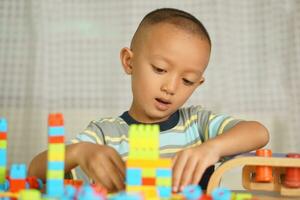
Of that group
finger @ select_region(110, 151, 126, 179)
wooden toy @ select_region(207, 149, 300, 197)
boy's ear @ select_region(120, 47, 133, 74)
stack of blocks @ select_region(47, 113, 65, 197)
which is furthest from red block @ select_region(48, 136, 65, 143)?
boy's ear @ select_region(120, 47, 133, 74)

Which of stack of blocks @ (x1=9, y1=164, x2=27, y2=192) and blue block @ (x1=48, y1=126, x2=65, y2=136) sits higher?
blue block @ (x1=48, y1=126, x2=65, y2=136)

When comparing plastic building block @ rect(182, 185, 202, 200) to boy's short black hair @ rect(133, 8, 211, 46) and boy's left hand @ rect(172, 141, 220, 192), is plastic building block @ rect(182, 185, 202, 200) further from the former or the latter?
boy's short black hair @ rect(133, 8, 211, 46)

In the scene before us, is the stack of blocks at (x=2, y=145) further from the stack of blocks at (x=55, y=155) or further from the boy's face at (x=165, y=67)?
the boy's face at (x=165, y=67)

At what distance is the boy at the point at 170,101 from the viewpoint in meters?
0.83

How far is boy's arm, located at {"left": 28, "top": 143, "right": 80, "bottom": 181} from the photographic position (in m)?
0.69

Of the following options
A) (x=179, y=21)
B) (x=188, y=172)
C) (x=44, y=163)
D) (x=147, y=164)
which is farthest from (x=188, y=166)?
(x=179, y=21)

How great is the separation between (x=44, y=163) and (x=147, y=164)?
238 mm

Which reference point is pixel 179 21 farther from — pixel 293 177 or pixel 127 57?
pixel 293 177

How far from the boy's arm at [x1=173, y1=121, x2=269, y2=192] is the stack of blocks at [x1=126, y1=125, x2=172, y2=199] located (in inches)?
2.3

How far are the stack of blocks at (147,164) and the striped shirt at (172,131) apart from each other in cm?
34

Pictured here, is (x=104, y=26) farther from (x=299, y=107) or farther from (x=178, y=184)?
(x=178, y=184)

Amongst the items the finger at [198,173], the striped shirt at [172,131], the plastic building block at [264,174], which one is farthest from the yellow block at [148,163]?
the striped shirt at [172,131]

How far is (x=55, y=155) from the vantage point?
557 mm

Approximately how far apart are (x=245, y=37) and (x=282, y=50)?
0.12m
